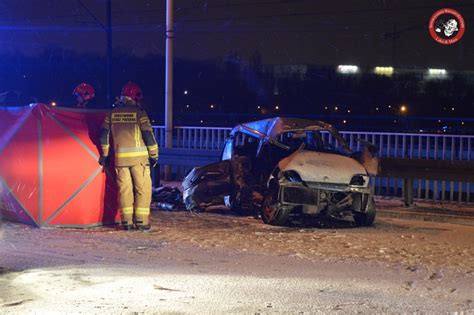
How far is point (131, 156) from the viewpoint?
29.8 feet

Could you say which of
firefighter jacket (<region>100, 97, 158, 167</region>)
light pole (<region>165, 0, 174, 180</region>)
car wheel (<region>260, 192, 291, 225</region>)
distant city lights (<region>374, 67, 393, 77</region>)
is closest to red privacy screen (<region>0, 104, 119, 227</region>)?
firefighter jacket (<region>100, 97, 158, 167</region>)

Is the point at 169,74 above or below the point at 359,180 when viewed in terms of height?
above

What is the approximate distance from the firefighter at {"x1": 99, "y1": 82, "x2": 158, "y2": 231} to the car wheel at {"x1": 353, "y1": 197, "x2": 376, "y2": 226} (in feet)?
10.5

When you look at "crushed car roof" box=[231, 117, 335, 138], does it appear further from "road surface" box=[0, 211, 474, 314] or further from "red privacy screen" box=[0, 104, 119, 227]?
"red privacy screen" box=[0, 104, 119, 227]

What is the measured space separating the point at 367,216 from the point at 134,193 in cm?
353

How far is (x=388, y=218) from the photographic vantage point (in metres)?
11.3

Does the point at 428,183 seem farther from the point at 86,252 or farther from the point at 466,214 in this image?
the point at 86,252

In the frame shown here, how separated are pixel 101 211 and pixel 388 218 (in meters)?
4.88

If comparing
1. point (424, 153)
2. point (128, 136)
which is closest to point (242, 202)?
point (128, 136)

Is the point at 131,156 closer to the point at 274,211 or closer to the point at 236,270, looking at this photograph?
the point at 274,211

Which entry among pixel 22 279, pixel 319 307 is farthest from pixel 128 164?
pixel 319 307

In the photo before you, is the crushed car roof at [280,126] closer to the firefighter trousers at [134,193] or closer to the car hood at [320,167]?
the car hood at [320,167]

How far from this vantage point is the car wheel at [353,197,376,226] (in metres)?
9.95
